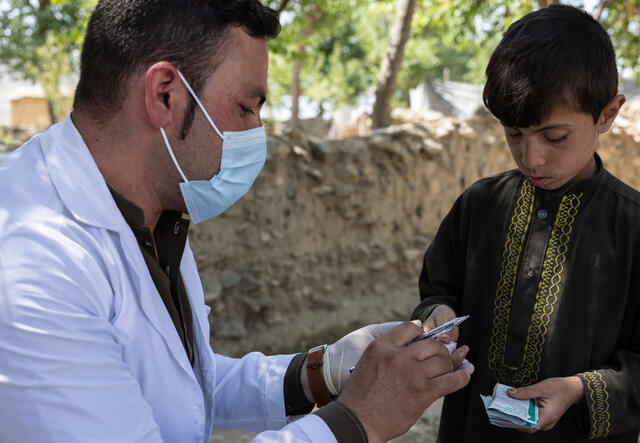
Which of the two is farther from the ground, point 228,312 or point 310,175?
point 310,175

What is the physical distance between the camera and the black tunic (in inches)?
69.6

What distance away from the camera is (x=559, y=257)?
1883 mm

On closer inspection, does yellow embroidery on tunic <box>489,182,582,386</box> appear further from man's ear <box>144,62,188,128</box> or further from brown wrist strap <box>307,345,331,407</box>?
man's ear <box>144,62,188,128</box>

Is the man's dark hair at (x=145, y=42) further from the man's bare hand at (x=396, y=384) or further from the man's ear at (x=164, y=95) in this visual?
the man's bare hand at (x=396, y=384)

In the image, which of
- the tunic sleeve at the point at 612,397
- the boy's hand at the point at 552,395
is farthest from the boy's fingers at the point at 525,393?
the tunic sleeve at the point at 612,397

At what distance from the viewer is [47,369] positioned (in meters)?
1.27

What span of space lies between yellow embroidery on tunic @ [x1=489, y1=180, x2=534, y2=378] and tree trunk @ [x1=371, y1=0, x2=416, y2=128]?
18.7 feet

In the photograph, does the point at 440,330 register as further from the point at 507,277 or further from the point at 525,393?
the point at 507,277

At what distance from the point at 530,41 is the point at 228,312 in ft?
14.5

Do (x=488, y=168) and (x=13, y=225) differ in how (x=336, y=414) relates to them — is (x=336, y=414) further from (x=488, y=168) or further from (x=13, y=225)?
(x=488, y=168)

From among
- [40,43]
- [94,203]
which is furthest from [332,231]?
[40,43]

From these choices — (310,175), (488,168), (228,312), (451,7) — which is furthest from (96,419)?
(451,7)

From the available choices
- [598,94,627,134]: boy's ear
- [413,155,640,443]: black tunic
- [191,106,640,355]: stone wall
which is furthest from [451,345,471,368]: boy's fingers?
[191,106,640,355]: stone wall

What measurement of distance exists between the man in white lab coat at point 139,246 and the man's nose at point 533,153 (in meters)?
0.66
